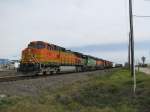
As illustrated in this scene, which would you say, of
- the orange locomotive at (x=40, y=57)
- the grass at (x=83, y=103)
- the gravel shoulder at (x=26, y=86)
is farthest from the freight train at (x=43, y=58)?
the grass at (x=83, y=103)

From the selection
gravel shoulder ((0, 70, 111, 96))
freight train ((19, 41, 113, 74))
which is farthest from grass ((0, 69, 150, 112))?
freight train ((19, 41, 113, 74))

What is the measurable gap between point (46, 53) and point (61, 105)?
25714mm

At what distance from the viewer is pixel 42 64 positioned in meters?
39.4

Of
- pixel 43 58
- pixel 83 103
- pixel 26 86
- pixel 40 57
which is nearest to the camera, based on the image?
pixel 83 103

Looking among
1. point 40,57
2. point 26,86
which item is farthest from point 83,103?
point 40,57

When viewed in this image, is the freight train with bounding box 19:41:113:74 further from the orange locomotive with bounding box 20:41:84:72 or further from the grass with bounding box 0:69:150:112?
the grass with bounding box 0:69:150:112

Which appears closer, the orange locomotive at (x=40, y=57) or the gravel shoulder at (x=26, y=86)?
the gravel shoulder at (x=26, y=86)

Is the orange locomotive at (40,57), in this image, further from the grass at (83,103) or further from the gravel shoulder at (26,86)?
the grass at (83,103)

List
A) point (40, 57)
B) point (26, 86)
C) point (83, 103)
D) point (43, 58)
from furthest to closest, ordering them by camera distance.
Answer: point (43, 58) → point (40, 57) → point (26, 86) → point (83, 103)

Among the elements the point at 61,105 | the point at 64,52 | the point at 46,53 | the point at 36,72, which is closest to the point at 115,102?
the point at 61,105

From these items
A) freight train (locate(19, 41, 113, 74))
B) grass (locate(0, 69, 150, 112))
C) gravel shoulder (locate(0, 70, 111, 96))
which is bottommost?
grass (locate(0, 69, 150, 112))

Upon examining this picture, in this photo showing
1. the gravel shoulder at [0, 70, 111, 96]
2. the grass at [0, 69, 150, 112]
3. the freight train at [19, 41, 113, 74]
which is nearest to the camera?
the grass at [0, 69, 150, 112]

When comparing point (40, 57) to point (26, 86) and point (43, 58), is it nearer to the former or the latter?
point (43, 58)

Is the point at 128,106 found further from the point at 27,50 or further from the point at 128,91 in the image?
the point at 27,50
